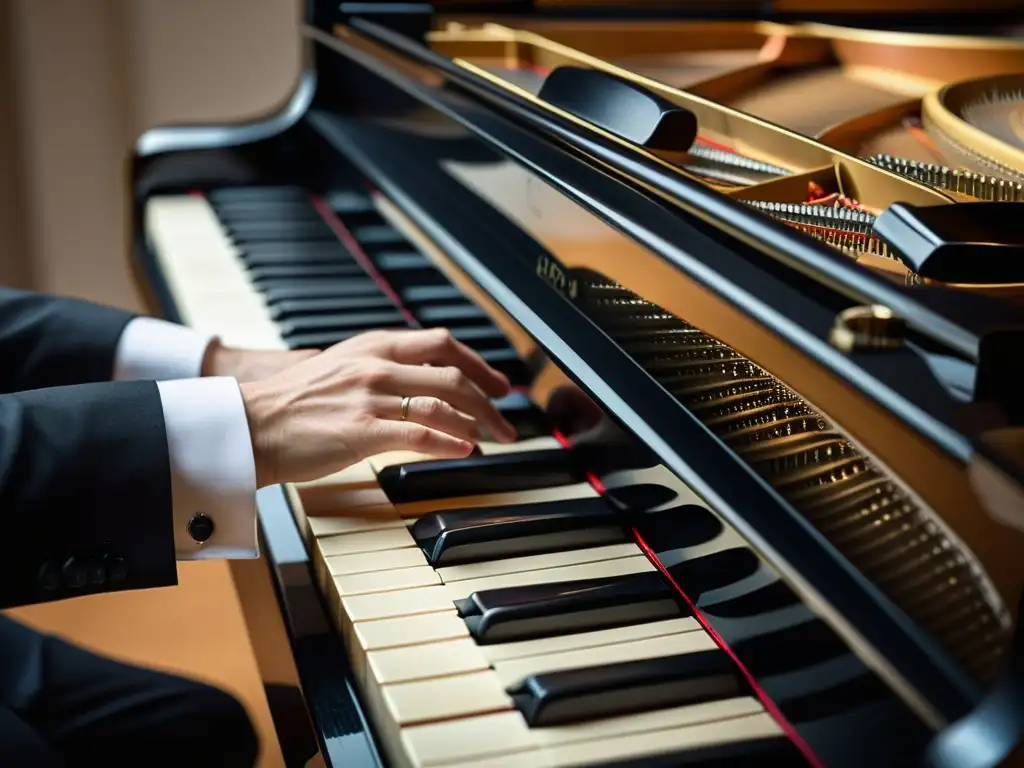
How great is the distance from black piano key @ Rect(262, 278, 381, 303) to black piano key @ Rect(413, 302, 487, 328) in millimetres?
154

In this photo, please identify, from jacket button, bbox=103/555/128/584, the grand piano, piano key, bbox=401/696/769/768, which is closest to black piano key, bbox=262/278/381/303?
the grand piano

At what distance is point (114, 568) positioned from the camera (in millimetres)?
1080

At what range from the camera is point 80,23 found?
317 cm

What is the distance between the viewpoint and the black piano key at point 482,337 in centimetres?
140

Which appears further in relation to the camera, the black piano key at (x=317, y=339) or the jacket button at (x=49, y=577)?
→ the black piano key at (x=317, y=339)

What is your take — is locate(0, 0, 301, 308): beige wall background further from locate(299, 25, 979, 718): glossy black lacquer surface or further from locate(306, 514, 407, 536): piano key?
locate(306, 514, 407, 536): piano key

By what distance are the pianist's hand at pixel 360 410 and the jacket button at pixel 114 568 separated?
147 millimetres

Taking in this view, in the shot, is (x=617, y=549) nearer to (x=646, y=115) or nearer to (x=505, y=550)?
(x=505, y=550)

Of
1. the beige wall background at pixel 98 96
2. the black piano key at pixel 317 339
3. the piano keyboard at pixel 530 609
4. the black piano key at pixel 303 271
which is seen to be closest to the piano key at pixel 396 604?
the piano keyboard at pixel 530 609

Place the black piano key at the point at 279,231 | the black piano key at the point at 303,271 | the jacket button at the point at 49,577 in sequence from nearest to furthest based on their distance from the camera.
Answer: the jacket button at the point at 49,577 → the black piano key at the point at 303,271 → the black piano key at the point at 279,231

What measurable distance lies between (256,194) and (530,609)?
1.35 metres

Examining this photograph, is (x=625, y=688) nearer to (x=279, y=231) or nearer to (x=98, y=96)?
(x=279, y=231)

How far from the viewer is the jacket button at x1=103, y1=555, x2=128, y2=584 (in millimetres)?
1075

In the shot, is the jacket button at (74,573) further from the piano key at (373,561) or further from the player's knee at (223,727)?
the player's knee at (223,727)
